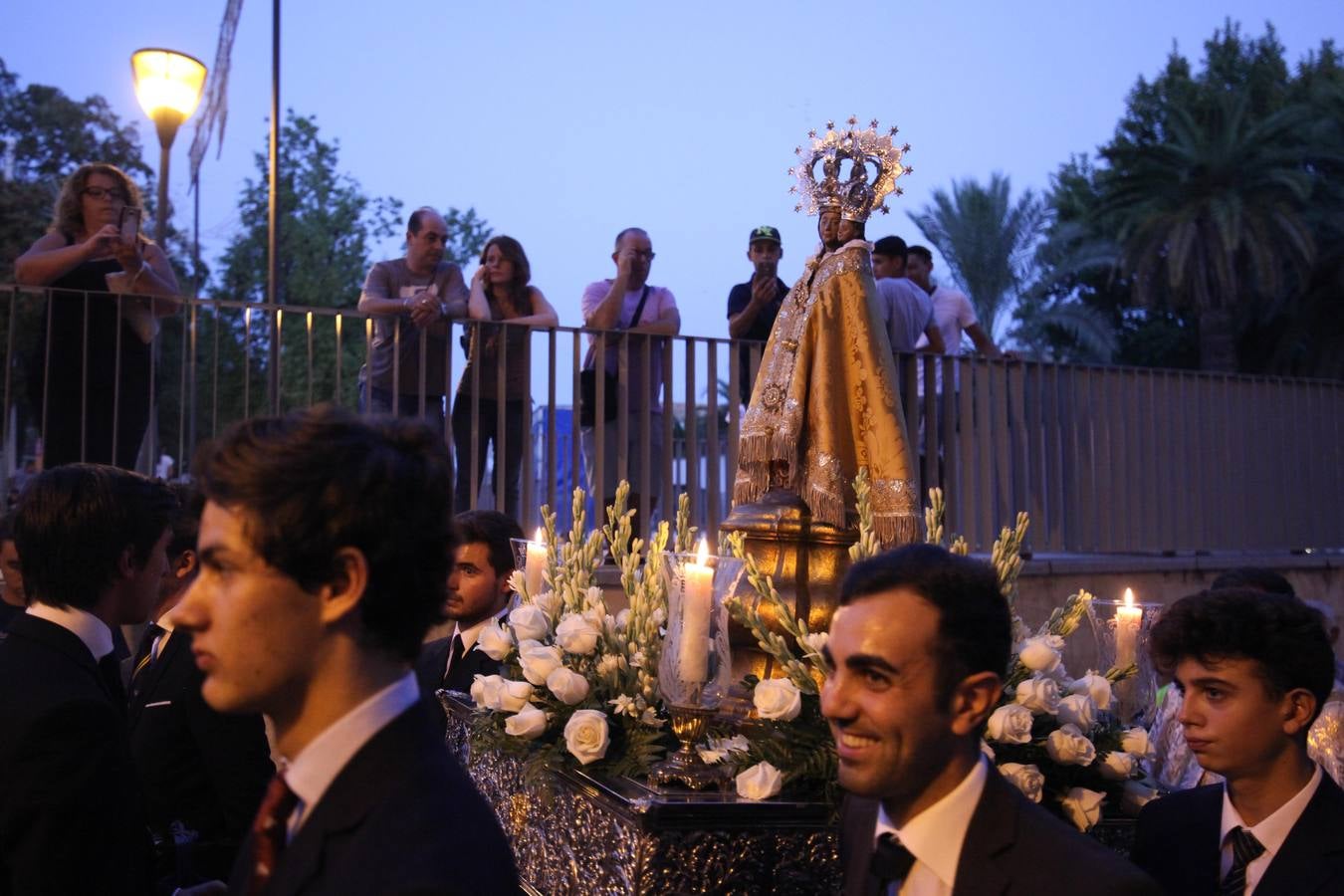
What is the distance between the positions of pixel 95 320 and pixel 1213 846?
618 centimetres

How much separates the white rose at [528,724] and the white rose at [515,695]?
0.20 ft

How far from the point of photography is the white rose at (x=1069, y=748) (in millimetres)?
3115

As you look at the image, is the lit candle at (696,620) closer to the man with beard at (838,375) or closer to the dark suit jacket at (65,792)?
the dark suit jacket at (65,792)

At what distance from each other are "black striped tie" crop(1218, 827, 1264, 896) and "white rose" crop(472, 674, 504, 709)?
1.83 m

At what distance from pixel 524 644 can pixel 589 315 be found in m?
4.91

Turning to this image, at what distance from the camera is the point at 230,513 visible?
6.04 feet

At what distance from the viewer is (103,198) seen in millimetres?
6773

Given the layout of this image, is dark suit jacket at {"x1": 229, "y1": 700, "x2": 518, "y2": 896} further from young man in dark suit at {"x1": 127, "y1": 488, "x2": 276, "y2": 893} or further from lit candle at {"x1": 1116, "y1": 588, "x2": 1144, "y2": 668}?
lit candle at {"x1": 1116, "y1": 588, "x2": 1144, "y2": 668}

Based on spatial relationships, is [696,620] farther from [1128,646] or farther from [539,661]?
[1128,646]

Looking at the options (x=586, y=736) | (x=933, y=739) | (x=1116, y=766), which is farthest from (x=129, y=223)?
(x=933, y=739)

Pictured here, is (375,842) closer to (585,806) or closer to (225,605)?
(225,605)

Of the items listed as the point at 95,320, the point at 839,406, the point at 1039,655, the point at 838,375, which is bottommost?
the point at 1039,655

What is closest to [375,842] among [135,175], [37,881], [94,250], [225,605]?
[225,605]

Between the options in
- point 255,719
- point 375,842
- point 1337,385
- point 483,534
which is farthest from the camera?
point 1337,385
